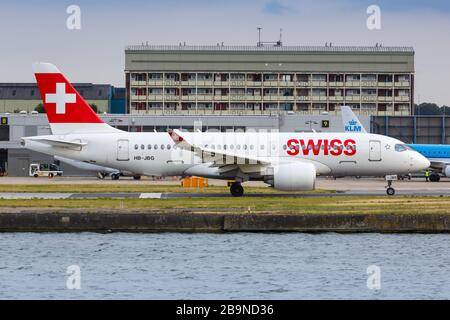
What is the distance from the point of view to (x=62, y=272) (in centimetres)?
3675

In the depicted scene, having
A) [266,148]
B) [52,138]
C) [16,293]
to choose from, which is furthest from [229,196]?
[16,293]

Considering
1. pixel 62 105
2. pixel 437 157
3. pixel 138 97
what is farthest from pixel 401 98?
pixel 62 105

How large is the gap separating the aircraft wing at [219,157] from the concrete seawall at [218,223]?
43.1 feet

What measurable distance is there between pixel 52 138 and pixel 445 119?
76620mm

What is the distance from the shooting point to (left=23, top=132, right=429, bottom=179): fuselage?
63.3 meters

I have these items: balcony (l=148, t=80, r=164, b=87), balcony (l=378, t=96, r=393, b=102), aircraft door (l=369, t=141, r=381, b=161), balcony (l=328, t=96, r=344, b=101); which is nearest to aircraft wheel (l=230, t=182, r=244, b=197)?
aircraft door (l=369, t=141, r=381, b=161)

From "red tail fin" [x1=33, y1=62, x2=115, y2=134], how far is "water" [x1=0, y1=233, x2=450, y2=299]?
2156 cm

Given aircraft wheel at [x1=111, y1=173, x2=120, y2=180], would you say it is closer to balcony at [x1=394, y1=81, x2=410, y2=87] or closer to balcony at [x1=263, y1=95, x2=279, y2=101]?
balcony at [x1=263, y1=95, x2=279, y2=101]

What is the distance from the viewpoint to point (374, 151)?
210ft

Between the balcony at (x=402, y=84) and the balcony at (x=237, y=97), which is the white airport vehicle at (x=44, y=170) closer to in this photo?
the balcony at (x=237, y=97)

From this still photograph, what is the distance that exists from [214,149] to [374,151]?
9.98 metres

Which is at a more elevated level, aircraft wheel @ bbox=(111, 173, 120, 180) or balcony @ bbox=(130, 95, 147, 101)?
balcony @ bbox=(130, 95, 147, 101)

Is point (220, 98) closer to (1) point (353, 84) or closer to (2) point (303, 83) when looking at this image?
(2) point (303, 83)

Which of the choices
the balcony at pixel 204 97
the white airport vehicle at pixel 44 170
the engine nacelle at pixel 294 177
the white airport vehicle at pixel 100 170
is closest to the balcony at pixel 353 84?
the balcony at pixel 204 97
